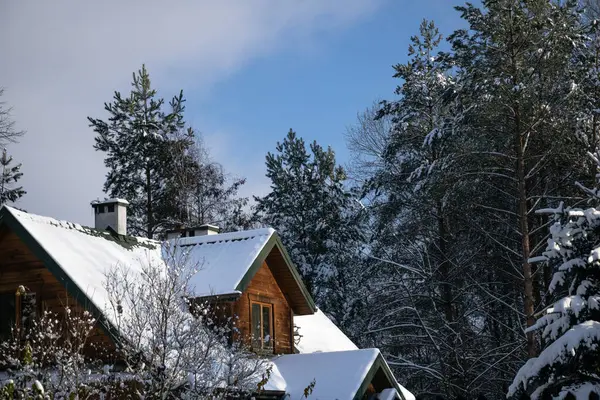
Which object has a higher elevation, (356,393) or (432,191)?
(432,191)

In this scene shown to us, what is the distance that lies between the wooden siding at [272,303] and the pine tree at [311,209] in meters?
14.9

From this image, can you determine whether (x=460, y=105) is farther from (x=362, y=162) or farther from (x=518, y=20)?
(x=362, y=162)

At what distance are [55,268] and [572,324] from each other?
965 cm

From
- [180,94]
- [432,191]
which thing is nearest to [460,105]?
[432,191]

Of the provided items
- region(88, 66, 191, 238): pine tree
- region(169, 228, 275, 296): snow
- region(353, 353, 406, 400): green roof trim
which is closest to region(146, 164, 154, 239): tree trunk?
region(88, 66, 191, 238): pine tree

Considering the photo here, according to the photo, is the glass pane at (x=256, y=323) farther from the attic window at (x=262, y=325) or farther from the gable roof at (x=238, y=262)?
the gable roof at (x=238, y=262)

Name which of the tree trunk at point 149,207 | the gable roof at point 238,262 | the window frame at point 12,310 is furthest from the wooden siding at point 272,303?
the tree trunk at point 149,207

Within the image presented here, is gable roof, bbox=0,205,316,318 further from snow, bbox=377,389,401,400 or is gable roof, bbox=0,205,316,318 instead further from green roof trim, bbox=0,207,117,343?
snow, bbox=377,389,401,400

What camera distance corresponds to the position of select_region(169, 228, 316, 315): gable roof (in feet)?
62.1

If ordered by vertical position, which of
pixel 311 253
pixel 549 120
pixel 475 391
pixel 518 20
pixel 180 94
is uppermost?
pixel 180 94

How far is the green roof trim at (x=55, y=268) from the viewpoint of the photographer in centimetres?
1563

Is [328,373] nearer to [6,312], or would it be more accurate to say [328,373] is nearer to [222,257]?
[222,257]

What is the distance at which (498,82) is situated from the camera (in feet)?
75.0

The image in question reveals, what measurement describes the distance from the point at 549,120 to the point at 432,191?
13.9 ft
